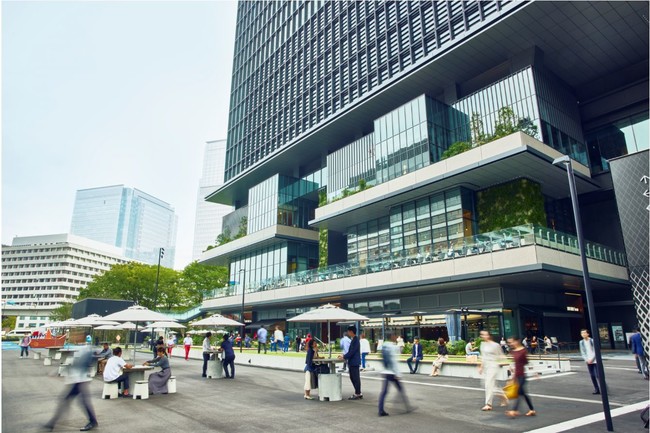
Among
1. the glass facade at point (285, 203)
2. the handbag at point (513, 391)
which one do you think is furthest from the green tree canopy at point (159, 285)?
the handbag at point (513, 391)

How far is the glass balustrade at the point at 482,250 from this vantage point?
23531mm

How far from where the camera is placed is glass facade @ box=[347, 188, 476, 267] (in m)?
29.3

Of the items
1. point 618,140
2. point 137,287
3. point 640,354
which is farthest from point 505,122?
point 137,287

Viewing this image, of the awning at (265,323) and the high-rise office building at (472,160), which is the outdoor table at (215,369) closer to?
the high-rise office building at (472,160)

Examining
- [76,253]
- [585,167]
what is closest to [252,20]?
[585,167]

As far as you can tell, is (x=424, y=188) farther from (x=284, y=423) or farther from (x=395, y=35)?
(x=284, y=423)

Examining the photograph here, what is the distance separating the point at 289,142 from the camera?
47.6 metres

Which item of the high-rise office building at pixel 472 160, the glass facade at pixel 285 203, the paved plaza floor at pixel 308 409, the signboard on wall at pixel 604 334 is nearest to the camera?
the paved plaza floor at pixel 308 409

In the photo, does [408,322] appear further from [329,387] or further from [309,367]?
[329,387]

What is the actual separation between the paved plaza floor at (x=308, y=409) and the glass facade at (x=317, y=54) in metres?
25.0

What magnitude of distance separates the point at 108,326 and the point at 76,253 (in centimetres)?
12371

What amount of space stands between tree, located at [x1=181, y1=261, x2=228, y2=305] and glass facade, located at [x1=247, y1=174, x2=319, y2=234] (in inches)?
809

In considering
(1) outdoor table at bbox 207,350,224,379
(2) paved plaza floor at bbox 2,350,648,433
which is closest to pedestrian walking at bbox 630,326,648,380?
(2) paved plaza floor at bbox 2,350,648,433

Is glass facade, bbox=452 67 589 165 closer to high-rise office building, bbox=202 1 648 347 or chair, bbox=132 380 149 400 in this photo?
high-rise office building, bbox=202 1 648 347
